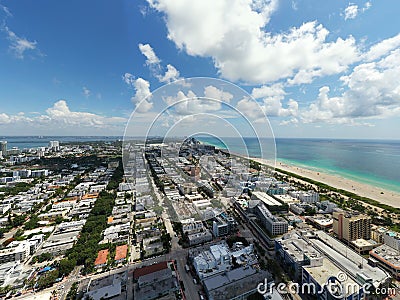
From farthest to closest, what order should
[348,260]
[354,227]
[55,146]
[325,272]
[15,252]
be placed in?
[55,146]
[354,227]
[15,252]
[348,260]
[325,272]

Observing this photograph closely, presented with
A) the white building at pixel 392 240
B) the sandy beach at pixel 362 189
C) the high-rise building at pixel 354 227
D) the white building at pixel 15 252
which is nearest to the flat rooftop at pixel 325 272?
the high-rise building at pixel 354 227

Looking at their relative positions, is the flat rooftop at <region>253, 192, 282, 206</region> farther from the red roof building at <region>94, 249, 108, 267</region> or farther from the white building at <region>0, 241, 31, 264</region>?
the white building at <region>0, 241, 31, 264</region>

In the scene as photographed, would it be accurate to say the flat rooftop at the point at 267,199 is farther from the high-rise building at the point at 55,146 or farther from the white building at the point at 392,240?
the high-rise building at the point at 55,146

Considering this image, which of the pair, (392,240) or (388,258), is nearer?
(388,258)

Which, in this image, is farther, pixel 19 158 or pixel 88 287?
pixel 19 158

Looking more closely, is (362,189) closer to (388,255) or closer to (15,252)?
(388,255)

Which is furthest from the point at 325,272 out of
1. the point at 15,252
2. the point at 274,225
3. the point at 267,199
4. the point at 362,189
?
the point at 362,189

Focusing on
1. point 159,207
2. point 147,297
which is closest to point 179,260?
point 147,297

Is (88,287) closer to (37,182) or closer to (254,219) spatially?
(254,219)

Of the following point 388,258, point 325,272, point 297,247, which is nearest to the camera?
point 325,272

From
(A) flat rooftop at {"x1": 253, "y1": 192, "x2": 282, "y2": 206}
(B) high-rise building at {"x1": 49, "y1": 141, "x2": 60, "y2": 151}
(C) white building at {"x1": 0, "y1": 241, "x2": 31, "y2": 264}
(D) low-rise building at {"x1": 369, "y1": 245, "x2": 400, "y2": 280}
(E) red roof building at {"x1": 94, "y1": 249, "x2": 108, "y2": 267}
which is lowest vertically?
(C) white building at {"x1": 0, "y1": 241, "x2": 31, "y2": 264}

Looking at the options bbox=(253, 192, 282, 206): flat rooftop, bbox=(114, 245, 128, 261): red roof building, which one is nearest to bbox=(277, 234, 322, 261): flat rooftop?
bbox=(253, 192, 282, 206): flat rooftop
